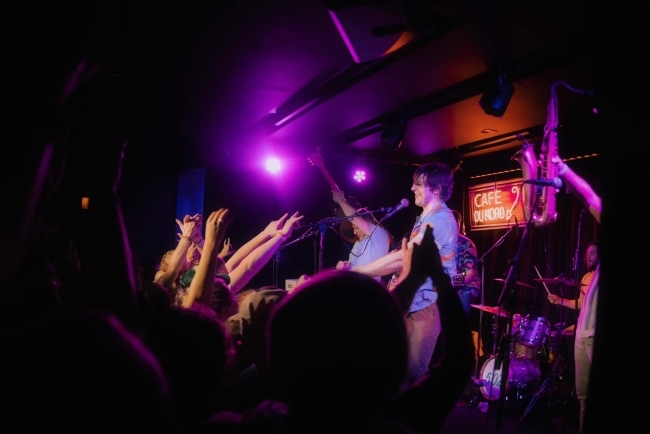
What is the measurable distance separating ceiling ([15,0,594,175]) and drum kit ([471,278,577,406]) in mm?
2387

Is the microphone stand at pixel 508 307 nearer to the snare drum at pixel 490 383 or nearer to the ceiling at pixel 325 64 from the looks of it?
the ceiling at pixel 325 64

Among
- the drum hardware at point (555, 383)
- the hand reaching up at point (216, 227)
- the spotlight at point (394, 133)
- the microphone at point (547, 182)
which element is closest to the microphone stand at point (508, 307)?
the microphone at point (547, 182)

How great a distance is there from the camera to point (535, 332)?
5.70 metres

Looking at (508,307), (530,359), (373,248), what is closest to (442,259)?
(508,307)

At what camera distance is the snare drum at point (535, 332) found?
18.6 ft

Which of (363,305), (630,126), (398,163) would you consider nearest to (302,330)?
(363,305)

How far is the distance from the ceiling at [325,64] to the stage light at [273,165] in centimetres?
80

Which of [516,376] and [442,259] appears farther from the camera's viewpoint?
[516,376]

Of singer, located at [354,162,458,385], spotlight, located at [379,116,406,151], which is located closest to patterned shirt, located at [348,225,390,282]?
spotlight, located at [379,116,406,151]

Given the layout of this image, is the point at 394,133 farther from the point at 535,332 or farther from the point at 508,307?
the point at 508,307

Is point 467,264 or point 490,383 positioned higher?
point 467,264

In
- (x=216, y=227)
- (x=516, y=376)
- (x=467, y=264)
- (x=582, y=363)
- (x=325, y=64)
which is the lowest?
(x=516, y=376)

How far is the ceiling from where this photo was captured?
3.52m

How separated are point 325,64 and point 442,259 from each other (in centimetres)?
240
